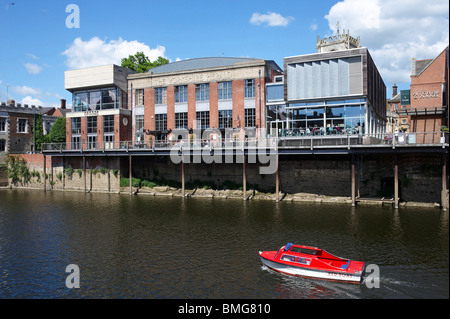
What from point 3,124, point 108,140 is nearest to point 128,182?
point 108,140

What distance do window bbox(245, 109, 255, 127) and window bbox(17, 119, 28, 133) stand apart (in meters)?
44.7

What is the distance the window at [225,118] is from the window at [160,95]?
918 centimetres

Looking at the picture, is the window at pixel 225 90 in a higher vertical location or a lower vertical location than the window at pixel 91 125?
higher

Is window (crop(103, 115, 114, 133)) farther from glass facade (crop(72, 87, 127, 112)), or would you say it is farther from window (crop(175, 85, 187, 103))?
window (crop(175, 85, 187, 103))

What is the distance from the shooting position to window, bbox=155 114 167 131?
5333 centimetres

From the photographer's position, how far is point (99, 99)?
5688 centimetres

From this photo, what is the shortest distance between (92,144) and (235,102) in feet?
76.4

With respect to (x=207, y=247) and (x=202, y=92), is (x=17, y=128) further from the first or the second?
(x=207, y=247)

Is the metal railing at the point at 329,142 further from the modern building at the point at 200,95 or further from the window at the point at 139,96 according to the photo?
the window at the point at 139,96

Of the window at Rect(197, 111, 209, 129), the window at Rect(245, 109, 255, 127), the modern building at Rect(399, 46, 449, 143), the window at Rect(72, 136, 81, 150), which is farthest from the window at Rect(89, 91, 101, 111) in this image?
the modern building at Rect(399, 46, 449, 143)

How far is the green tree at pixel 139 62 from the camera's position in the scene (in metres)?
70.2

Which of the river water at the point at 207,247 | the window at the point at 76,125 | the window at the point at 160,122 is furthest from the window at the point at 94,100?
the river water at the point at 207,247
